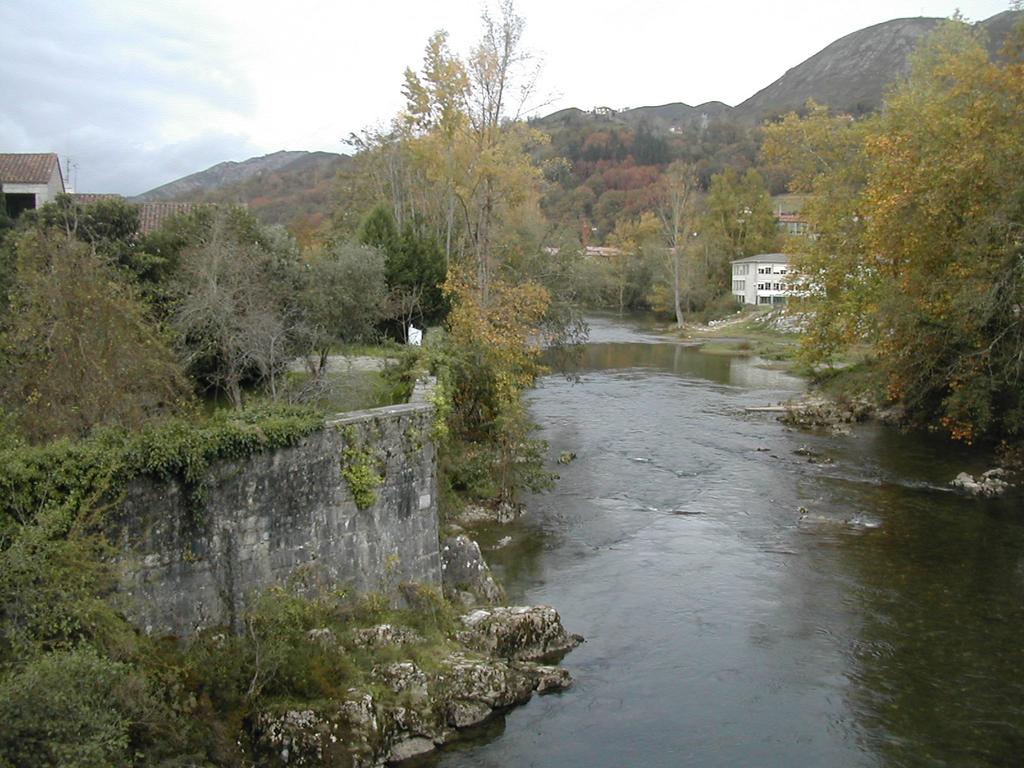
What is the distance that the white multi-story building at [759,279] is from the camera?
7594 centimetres

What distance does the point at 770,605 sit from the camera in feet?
49.7

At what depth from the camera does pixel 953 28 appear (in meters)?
34.8

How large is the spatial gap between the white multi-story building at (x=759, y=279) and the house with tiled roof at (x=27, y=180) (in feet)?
187

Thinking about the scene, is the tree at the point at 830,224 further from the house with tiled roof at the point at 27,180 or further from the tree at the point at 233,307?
the house with tiled roof at the point at 27,180

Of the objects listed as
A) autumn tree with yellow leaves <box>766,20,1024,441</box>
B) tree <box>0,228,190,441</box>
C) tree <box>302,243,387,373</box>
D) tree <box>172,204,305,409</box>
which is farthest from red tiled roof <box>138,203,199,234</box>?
autumn tree with yellow leaves <box>766,20,1024,441</box>

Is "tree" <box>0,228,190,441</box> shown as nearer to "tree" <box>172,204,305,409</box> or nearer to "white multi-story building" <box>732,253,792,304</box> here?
"tree" <box>172,204,305,409</box>

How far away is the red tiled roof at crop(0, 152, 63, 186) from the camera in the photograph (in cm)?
3488

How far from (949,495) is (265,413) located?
17.9 metres

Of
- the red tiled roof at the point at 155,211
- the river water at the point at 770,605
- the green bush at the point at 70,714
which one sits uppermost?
the red tiled roof at the point at 155,211

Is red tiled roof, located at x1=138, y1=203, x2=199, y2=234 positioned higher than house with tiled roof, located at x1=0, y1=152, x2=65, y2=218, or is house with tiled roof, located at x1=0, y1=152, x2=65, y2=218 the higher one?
house with tiled roof, located at x1=0, y1=152, x2=65, y2=218

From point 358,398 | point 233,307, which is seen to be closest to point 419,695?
point 358,398

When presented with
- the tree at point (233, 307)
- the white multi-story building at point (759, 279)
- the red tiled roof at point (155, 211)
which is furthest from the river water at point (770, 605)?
the white multi-story building at point (759, 279)

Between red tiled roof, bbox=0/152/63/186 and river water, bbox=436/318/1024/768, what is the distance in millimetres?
24071

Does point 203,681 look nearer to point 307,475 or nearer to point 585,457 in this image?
point 307,475
